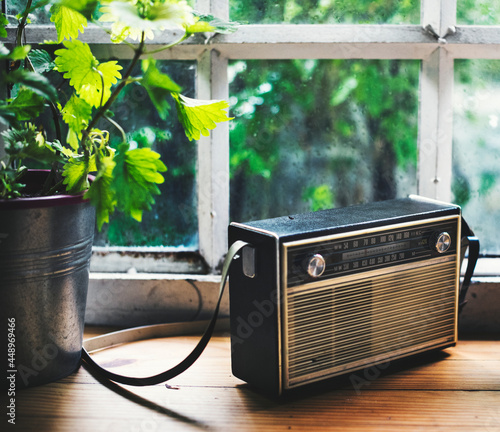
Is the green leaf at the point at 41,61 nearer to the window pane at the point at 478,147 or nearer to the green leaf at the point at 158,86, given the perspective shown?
the green leaf at the point at 158,86

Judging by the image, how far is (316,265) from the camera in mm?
994

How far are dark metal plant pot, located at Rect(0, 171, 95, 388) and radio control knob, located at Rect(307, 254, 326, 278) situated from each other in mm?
401

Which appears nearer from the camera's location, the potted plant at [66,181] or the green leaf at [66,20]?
the potted plant at [66,181]

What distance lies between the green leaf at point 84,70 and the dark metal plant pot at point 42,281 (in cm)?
19

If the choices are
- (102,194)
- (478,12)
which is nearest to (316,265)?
(102,194)

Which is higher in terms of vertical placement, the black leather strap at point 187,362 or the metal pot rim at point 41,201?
the metal pot rim at point 41,201

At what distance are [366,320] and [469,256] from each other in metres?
0.30

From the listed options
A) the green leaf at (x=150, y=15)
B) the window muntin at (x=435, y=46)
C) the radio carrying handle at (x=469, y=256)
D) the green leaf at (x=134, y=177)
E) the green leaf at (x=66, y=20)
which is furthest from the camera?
the window muntin at (x=435, y=46)

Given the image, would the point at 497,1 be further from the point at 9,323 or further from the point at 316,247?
the point at 9,323

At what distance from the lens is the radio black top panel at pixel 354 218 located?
1008 mm

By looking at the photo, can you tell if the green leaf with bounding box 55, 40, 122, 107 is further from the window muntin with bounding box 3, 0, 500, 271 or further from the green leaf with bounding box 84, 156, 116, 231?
the window muntin with bounding box 3, 0, 500, 271

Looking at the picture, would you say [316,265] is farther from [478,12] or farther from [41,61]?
[478,12]

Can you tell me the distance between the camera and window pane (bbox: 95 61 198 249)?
4.53 ft

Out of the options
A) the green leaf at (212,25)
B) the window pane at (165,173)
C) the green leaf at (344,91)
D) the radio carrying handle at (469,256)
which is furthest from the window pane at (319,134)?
the green leaf at (212,25)
